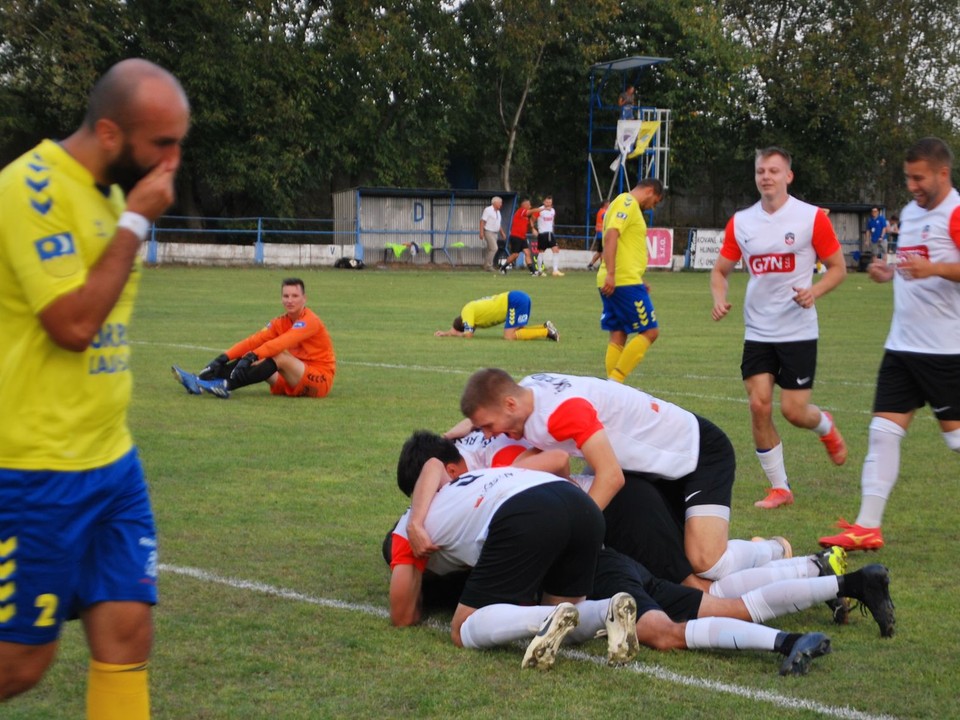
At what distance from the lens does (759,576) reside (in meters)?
5.59

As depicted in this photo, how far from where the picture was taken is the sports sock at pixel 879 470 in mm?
6941

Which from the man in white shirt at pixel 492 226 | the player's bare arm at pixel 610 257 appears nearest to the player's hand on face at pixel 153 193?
the player's bare arm at pixel 610 257

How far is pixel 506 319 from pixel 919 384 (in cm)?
1240

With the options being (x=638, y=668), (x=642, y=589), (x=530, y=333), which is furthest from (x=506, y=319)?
(x=638, y=668)

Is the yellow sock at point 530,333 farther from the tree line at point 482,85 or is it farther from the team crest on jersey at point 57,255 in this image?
the tree line at point 482,85

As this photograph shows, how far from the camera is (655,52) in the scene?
5244 cm

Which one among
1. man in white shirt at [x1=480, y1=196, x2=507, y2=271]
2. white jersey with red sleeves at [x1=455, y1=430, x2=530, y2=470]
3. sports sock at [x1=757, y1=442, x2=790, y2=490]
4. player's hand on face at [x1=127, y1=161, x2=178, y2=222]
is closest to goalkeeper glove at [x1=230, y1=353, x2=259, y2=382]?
sports sock at [x1=757, y1=442, x2=790, y2=490]

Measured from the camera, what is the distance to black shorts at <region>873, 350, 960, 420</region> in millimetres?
7008

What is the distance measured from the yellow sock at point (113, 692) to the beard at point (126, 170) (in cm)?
130

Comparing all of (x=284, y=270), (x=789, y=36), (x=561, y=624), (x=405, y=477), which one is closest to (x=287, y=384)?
(x=405, y=477)

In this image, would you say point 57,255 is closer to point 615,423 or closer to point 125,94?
point 125,94

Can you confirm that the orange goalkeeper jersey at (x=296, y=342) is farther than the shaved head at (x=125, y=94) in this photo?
Yes

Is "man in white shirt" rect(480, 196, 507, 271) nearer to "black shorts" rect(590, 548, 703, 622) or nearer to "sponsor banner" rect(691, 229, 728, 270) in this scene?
"sponsor banner" rect(691, 229, 728, 270)

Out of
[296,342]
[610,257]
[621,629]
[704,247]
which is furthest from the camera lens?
[704,247]
